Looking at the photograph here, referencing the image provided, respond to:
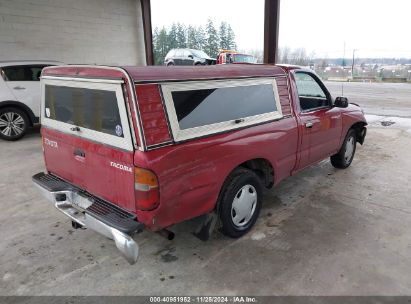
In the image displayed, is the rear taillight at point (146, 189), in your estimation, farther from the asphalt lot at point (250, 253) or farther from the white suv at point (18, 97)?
the white suv at point (18, 97)

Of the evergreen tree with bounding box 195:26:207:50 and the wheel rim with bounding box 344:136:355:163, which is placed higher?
the evergreen tree with bounding box 195:26:207:50

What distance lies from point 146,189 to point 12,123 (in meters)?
6.75

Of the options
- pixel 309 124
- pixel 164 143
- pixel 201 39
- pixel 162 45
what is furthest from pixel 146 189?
pixel 201 39

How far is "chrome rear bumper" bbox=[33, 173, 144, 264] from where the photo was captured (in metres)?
2.42

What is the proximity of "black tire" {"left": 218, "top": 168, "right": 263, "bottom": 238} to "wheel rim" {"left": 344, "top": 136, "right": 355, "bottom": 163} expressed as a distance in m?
2.52

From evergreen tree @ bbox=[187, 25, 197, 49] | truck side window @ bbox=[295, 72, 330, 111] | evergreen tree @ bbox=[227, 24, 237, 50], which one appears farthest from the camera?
evergreen tree @ bbox=[227, 24, 237, 50]

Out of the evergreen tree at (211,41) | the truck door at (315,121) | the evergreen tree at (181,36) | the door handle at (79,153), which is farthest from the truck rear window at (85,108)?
the evergreen tree at (211,41)

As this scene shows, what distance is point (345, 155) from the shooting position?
211 inches

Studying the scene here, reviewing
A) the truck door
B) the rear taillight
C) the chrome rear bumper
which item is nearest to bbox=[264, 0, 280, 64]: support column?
the truck door

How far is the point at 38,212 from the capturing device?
4.06m

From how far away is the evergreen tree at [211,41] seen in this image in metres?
20.6

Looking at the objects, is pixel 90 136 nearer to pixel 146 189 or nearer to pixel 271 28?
pixel 146 189

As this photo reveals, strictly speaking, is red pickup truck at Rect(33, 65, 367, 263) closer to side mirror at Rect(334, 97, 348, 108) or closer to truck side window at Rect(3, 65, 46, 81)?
side mirror at Rect(334, 97, 348, 108)

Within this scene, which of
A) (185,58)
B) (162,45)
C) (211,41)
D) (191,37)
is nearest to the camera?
(185,58)
